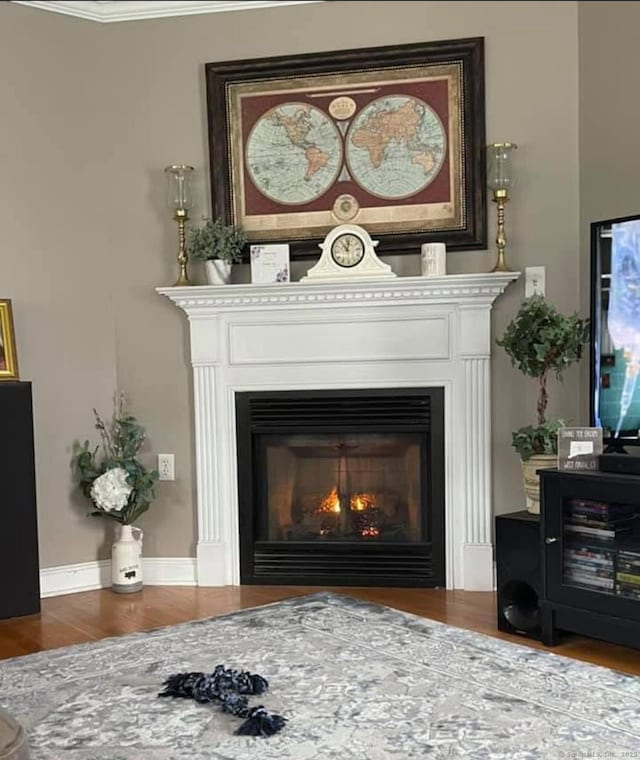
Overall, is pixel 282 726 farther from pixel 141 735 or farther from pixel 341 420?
pixel 341 420

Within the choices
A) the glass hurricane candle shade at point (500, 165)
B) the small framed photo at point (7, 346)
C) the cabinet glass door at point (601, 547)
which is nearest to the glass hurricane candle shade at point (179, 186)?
the small framed photo at point (7, 346)

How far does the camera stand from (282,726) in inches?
86.4

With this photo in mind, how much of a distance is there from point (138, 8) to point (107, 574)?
8.19ft

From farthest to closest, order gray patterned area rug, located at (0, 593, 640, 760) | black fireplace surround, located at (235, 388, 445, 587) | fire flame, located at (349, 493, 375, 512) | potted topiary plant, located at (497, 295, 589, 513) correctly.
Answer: fire flame, located at (349, 493, 375, 512) → black fireplace surround, located at (235, 388, 445, 587) → potted topiary plant, located at (497, 295, 589, 513) → gray patterned area rug, located at (0, 593, 640, 760)

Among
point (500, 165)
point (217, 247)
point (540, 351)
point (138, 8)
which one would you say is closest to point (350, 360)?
point (217, 247)

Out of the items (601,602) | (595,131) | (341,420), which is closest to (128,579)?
(341,420)

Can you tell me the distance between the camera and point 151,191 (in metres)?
3.91

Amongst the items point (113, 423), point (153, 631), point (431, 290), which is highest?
point (431, 290)

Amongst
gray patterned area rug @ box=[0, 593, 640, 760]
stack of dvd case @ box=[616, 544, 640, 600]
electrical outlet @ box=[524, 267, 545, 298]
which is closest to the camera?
gray patterned area rug @ box=[0, 593, 640, 760]

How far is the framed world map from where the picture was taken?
364cm

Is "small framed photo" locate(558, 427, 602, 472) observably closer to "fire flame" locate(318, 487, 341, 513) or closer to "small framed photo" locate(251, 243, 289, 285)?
"fire flame" locate(318, 487, 341, 513)

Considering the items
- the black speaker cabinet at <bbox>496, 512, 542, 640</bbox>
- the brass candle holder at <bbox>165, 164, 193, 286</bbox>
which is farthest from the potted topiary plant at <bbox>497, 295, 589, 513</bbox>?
the brass candle holder at <bbox>165, 164, 193, 286</bbox>

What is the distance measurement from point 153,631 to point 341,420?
1.21m

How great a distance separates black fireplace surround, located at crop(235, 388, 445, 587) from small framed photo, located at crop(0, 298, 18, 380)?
0.96m
